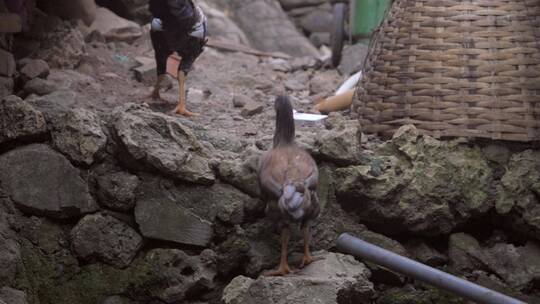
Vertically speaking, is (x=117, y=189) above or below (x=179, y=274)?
above

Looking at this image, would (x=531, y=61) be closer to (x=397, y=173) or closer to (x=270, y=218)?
(x=397, y=173)

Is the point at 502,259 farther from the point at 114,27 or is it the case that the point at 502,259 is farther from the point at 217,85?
the point at 114,27

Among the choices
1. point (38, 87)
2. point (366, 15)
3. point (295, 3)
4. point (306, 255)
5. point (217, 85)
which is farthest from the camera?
point (295, 3)

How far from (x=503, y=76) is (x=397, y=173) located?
0.92 metres

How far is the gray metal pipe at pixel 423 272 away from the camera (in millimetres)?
3828

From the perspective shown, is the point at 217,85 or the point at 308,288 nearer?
the point at 308,288

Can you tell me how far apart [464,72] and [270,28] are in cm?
490

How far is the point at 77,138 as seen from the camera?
478cm

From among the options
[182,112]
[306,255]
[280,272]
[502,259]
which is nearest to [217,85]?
[182,112]

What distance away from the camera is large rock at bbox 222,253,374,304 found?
4.24 metres

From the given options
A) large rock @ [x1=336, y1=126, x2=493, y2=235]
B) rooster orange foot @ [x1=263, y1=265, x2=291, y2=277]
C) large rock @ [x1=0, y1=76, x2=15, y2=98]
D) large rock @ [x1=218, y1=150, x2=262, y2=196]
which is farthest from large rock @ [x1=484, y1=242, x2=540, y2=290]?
large rock @ [x1=0, y1=76, x2=15, y2=98]

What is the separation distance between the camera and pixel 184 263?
15.7 feet

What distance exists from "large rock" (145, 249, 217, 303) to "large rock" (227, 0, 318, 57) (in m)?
4.88

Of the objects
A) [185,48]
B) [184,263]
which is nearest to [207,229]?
[184,263]
